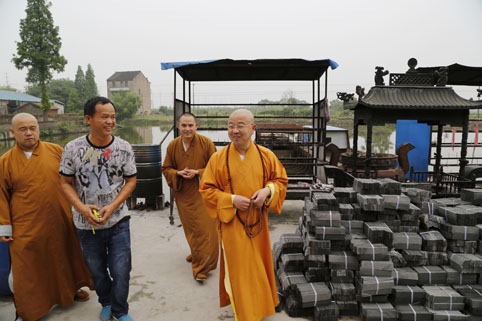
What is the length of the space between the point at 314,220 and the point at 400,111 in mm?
3520

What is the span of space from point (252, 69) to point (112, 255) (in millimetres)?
5067

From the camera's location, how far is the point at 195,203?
362 centimetres

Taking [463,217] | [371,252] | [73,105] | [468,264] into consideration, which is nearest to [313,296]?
[371,252]

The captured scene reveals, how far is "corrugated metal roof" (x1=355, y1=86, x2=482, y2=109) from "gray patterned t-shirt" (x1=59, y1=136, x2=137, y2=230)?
421cm

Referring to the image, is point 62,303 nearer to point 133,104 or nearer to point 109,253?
point 109,253

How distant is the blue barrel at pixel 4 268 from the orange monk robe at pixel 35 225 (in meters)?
0.47

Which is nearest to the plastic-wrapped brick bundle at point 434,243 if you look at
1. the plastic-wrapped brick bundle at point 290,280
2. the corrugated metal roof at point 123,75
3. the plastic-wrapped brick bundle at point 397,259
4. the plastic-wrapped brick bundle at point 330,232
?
the plastic-wrapped brick bundle at point 397,259

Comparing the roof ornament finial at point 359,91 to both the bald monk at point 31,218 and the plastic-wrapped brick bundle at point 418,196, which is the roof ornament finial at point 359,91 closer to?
the plastic-wrapped brick bundle at point 418,196

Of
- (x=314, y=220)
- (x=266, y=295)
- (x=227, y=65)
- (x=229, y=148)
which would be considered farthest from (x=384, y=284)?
(x=227, y=65)

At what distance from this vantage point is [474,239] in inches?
118

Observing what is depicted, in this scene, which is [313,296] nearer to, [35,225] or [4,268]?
[35,225]

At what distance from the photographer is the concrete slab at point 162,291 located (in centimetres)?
282

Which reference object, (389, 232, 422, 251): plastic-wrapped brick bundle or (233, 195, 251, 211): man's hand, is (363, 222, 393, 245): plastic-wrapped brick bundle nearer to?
(389, 232, 422, 251): plastic-wrapped brick bundle

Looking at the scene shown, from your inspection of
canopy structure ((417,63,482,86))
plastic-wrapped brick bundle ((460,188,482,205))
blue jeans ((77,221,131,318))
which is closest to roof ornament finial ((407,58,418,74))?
canopy structure ((417,63,482,86))
